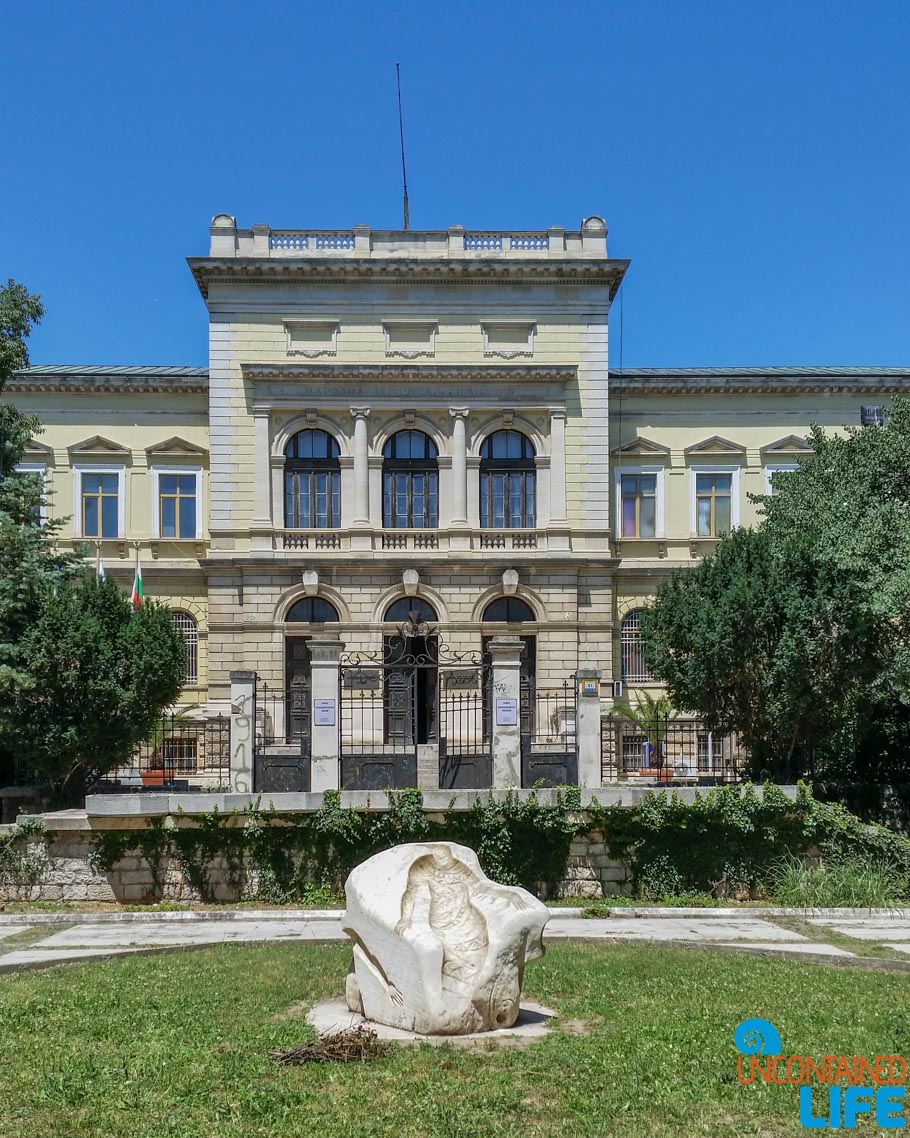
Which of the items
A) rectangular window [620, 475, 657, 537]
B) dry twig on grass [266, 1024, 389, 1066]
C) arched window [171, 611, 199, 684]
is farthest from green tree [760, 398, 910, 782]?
arched window [171, 611, 199, 684]

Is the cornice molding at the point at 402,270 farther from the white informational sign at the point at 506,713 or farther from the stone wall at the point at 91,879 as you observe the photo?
the stone wall at the point at 91,879

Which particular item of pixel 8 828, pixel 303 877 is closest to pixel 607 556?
pixel 303 877

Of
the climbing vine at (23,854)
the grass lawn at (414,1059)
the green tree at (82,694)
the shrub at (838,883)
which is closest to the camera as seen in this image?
the grass lawn at (414,1059)

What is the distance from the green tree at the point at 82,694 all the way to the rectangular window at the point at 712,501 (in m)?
19.8

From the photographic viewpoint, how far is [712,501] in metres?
34.8

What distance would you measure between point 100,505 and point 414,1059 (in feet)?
94.1

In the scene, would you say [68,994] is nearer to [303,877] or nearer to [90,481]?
[303,877]

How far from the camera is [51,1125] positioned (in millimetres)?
6566

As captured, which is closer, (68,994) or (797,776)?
(68,994)

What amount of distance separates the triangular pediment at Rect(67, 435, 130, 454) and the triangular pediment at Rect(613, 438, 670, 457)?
50.1 feet

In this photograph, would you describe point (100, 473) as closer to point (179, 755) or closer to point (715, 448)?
point (179, 755)

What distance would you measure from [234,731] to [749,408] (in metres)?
22.3

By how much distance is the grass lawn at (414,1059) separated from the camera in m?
6.56

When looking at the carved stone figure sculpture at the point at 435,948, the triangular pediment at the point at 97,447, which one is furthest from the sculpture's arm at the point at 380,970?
the triangular pediment at the point at 97,447
